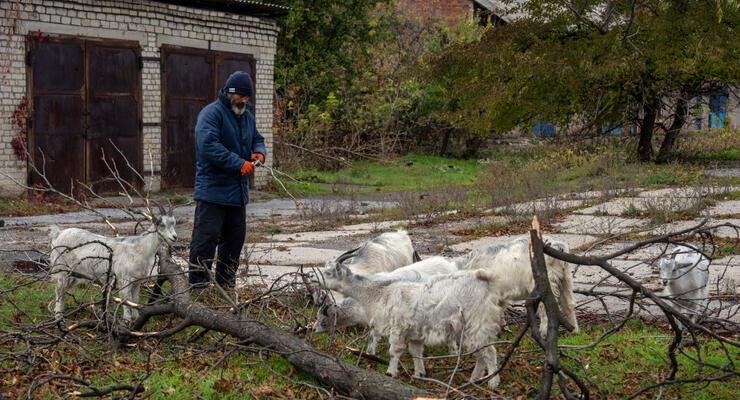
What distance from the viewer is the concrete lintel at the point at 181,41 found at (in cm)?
1712

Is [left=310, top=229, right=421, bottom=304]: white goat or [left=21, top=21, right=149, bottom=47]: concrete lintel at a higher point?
[left=21, top=21, right=149, bottom=47]: concrete lintel

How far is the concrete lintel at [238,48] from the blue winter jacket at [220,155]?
10.9m

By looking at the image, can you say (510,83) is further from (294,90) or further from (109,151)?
(109,151)

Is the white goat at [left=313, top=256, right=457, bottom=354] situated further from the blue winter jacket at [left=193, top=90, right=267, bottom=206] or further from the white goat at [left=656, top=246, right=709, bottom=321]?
the blue winter jacket at [left=193, top=90, right=267, bottom=206]

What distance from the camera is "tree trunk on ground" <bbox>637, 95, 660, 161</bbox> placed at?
21.0m

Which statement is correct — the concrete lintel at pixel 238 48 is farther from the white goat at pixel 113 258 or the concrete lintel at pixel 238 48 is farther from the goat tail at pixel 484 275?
the goat tail at pixel 484 275

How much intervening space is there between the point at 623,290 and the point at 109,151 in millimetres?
11963

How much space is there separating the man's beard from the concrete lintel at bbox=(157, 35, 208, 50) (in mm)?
10290

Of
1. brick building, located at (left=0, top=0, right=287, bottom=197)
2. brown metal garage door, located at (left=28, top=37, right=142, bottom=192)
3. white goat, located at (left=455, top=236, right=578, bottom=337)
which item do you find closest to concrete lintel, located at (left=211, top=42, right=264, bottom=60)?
brick building, located at (left=0, top=0, right=287, bottom=197)

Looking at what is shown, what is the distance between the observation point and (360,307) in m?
5.71

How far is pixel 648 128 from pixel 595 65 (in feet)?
9.47

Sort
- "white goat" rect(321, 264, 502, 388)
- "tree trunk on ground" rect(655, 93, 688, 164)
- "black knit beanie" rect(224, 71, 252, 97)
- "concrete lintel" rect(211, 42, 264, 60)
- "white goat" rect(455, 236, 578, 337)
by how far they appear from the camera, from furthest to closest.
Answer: "tree trunk on ground" rect(655, 93, 688, 164) → "concrete lintel" rect(211, 42, 264, 60) → "black knit beanie" rect(224, 71, 252, 97) → "white goat" rect(455, 236, 578, 337) → "white goat" rect(321, 264, 502, 388)

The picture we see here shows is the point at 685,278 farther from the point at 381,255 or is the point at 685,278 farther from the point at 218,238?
the point at 218,238

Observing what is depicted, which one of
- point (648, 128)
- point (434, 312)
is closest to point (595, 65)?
point (648, 128)
